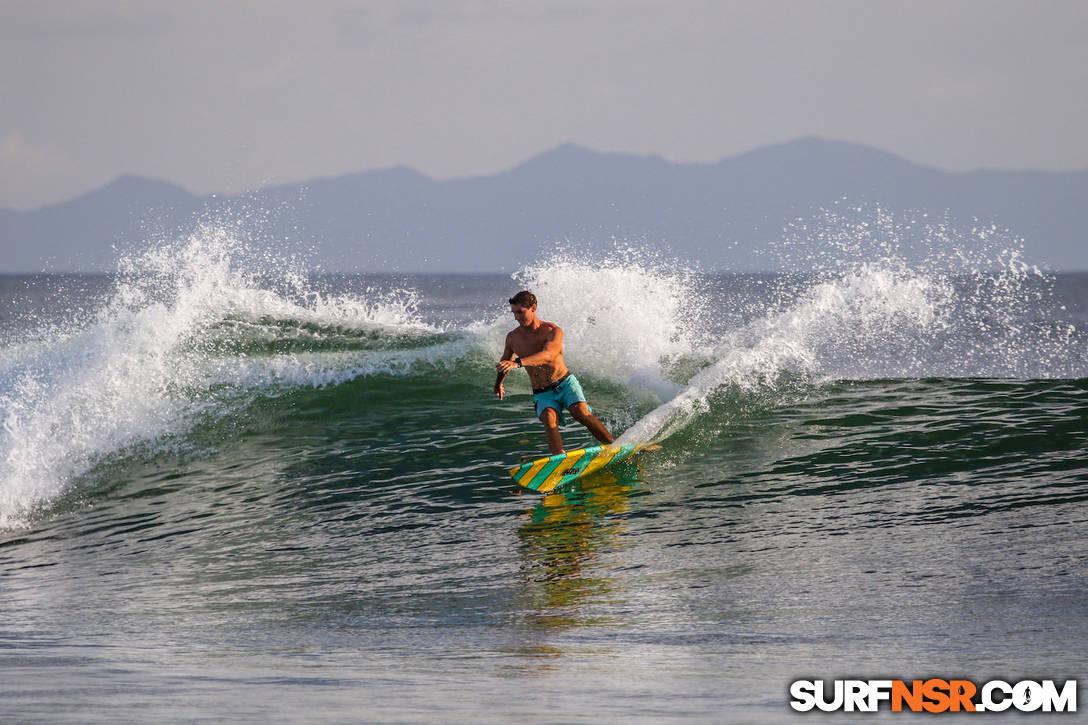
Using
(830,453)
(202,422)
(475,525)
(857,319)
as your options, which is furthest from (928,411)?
(202,422)

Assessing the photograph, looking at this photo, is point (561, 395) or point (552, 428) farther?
point (561, 395)

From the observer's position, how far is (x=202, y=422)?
12.2 m

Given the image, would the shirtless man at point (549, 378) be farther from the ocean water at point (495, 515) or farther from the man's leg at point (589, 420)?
the ocean water at point (495, 515)

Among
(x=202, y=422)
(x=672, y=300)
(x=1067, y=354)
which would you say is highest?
(x=672, y=300)

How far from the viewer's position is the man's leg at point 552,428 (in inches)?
383

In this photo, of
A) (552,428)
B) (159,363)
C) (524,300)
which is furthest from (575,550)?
(159,363)

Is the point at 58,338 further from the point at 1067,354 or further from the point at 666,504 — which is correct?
the point at 1067,354

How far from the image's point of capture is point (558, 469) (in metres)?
9.23

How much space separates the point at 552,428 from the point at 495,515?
1644 millimetres

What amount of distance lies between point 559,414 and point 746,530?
118 inches

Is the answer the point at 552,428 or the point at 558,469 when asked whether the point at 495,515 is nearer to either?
the point at 558,469

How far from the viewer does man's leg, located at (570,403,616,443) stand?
993 centimetres

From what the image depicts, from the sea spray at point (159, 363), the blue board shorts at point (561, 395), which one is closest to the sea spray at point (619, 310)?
the sea spray at point (159, 363)

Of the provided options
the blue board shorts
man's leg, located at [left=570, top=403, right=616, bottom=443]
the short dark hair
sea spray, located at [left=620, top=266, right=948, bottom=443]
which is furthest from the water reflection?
sea spray, located at [left=620, top=266, right=948, bottom=443]
